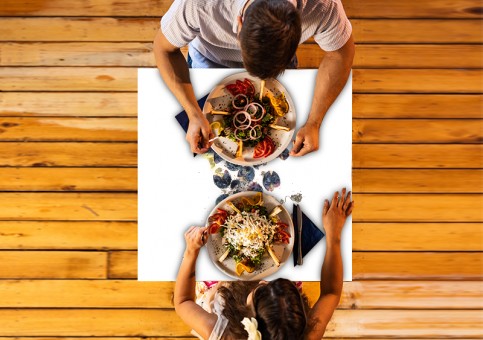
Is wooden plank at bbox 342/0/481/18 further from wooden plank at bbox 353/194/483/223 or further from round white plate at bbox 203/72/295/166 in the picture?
round white plate at bbox 203/72/295/166

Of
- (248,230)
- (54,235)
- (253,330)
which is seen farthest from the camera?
(54,235)

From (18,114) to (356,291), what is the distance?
216cm

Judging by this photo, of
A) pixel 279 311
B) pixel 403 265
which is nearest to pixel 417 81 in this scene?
pixel 403 265

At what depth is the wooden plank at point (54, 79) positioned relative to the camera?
2596mm

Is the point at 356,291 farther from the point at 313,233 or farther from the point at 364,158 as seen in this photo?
the point at 313,233

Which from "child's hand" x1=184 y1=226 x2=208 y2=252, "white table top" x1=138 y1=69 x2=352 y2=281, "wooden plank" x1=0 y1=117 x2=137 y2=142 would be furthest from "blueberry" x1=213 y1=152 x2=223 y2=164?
"wooden plank" x1=0 y1=117 x2=137 y2=142

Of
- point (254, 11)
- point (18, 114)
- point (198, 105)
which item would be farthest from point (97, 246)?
point (254, 11)

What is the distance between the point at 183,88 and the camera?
5.64 ft

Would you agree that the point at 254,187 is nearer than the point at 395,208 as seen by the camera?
Yes

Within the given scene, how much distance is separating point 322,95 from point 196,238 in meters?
0.71

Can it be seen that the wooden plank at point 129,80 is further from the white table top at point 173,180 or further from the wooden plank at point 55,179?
the white table top at point 173,180

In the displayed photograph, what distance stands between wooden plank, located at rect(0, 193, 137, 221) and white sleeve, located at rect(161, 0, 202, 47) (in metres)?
1.22

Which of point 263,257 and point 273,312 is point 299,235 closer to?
point 263,257

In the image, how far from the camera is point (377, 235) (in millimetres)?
2650
